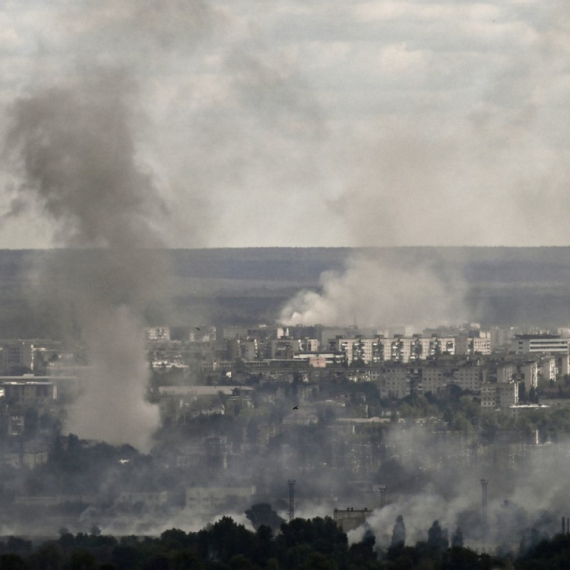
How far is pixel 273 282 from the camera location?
4080 inches

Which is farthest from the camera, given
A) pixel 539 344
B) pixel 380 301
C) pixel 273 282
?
pixel 273 282

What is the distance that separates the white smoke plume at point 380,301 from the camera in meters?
77.3

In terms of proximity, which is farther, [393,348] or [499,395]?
[393,348]

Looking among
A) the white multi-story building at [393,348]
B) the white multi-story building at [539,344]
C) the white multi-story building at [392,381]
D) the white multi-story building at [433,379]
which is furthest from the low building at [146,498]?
the white multi-story building at [539,344]

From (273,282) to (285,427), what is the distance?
56.4m

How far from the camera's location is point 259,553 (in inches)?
1176

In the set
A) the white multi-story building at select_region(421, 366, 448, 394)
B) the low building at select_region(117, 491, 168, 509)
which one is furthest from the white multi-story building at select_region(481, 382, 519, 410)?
the low building at select_region(117, 491, 168, 509)

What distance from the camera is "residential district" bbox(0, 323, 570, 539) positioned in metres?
37.7

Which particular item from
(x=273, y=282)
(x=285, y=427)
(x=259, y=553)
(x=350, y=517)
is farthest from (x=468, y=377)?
(x=273, y=282)

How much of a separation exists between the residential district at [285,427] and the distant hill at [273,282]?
151 centimetres

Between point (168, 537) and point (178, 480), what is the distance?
8.00 m

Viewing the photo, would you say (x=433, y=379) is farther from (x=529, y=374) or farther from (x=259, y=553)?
(x=259, y=553)

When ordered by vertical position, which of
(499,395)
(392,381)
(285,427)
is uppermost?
(392,381)

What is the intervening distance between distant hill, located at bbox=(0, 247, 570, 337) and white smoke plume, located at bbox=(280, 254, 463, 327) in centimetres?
55
